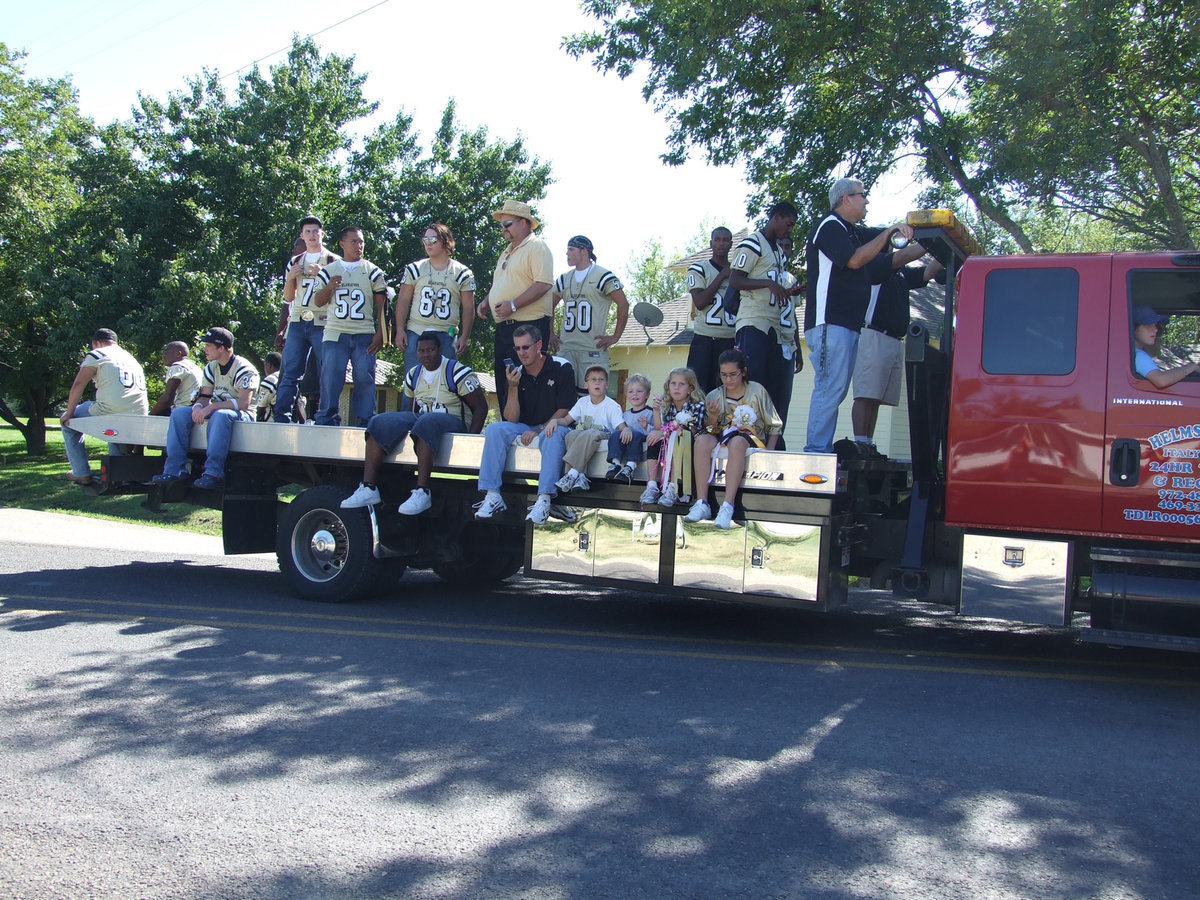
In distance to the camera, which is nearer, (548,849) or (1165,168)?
(548,849)

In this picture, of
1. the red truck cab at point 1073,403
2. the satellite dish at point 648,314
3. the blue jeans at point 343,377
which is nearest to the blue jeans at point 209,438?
the blue jeans at point 343,377

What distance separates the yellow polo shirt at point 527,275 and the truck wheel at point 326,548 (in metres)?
2.13

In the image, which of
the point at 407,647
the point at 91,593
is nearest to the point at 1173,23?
the point at 407,647

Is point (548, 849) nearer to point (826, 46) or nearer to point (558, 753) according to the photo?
point (558, 753)

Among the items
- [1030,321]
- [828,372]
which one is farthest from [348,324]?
[1030,321]

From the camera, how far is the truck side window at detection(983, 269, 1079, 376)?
6.37 m

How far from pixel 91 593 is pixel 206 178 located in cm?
1574

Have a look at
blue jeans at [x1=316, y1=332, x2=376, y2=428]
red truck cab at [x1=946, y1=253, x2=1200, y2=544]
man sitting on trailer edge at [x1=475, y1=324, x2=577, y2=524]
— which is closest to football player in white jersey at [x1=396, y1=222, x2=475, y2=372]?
blue jeans at [x1=316, y1=332, x2=376, y2=428]

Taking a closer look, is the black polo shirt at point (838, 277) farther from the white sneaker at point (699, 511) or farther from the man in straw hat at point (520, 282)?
the man in straw hat at point (520, 282)

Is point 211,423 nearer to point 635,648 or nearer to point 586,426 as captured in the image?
point 586,426

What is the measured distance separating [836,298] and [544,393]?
7.28 ft

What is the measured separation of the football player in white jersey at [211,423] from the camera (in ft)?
28.4

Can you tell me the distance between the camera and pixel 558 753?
184 inches

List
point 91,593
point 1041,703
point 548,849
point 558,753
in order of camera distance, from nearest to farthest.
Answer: point 548,849 → point 558,753 → point 1041,703 → point 91,593
